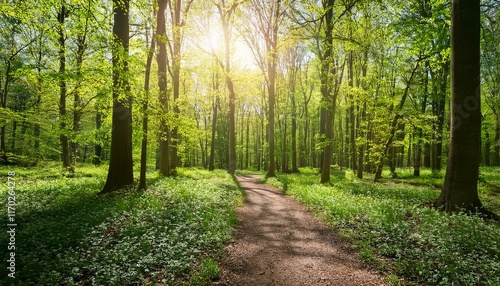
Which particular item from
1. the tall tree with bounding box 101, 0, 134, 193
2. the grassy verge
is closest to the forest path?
Answer: the grassy verge

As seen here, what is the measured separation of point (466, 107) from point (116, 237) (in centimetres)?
1138

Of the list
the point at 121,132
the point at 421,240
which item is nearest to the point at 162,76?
the point at 121,132

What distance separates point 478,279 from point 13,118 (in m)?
20.5

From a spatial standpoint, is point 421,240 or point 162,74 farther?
point 162,74

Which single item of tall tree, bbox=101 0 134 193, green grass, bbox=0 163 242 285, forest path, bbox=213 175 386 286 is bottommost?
forest path, bbox=213 175 386 286

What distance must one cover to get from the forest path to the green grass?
54 cm

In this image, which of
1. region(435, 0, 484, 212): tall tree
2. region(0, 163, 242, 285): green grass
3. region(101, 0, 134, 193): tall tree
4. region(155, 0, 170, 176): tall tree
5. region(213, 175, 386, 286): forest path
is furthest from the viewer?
region(155, 0, 170, 176): tall tree

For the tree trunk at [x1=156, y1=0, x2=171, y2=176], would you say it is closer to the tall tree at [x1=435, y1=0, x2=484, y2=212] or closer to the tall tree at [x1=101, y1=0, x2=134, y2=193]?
the tall tree at [x1=101, y1=0, x2=134, y2=193]

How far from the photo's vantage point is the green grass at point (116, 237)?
5.18 metres

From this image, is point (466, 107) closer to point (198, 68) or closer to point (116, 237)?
point (116, 237)

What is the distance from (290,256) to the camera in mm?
6629

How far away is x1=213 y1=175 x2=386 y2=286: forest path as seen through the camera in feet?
18.2

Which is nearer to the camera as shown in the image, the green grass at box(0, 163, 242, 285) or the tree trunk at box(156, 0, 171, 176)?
the green grass at box(0, 163, 242, 285)

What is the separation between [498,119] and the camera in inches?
1240
